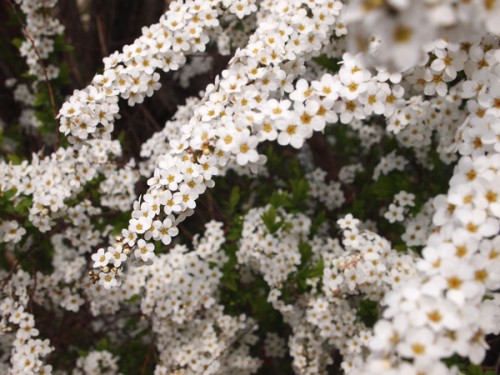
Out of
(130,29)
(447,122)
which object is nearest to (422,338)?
(447,122)

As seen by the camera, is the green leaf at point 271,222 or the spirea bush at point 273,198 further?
the green leaf at point 271,222

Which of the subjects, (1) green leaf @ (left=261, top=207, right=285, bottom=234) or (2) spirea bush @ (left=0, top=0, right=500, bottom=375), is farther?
(1) green leaf @ (left=261, top=207, right=285, bottom=234)

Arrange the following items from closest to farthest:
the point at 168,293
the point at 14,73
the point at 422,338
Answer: the point at 422,338, the point at 168,293, the point at 14,73

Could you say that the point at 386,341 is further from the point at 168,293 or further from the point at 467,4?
the point at 168,293

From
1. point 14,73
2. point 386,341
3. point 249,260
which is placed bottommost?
point 386,341

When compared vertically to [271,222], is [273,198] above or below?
above

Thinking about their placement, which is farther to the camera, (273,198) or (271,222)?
(273,198)

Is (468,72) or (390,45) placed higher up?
(468,72)

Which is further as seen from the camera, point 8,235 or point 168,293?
point 168,293
